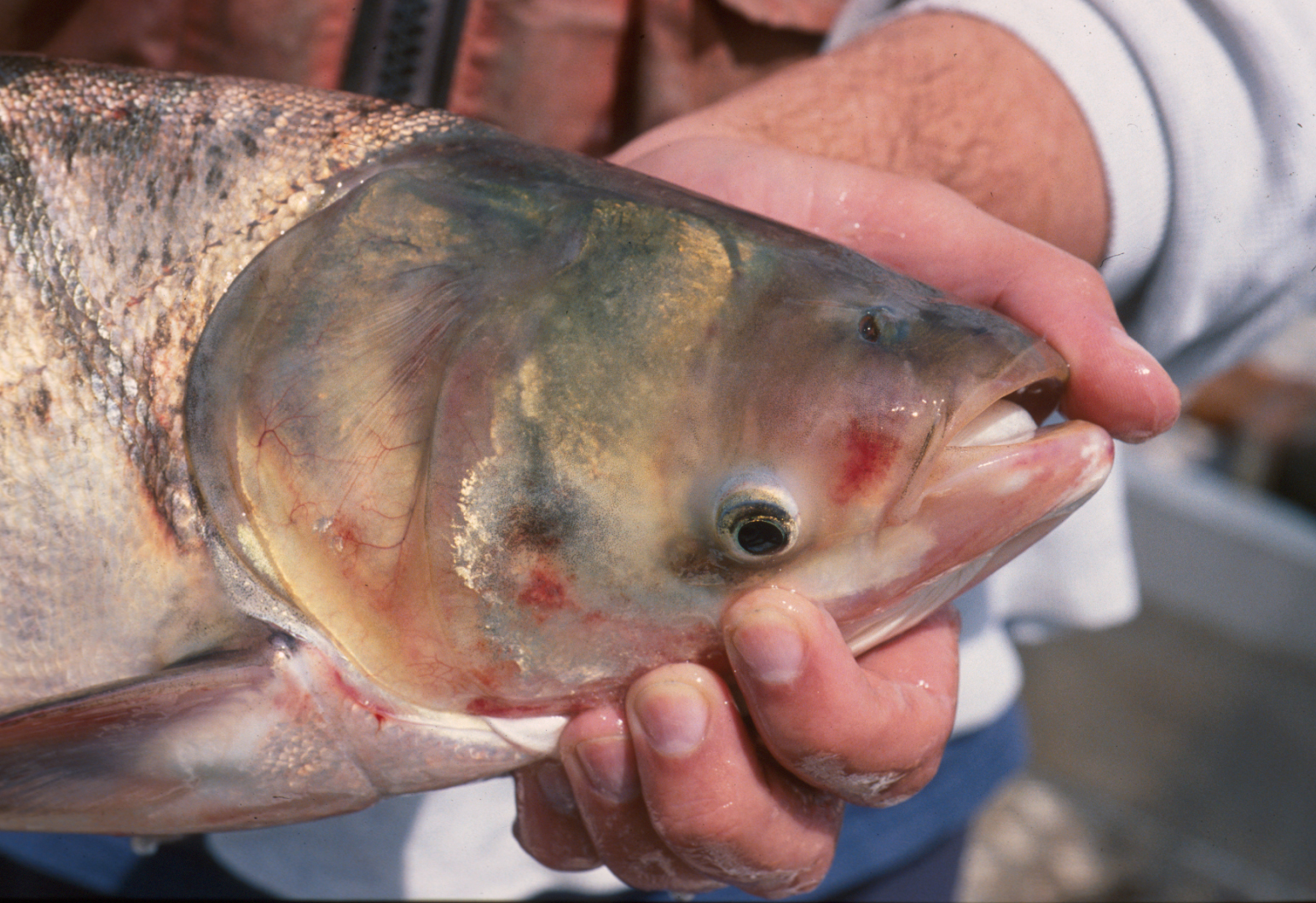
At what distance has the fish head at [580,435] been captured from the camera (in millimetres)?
1123

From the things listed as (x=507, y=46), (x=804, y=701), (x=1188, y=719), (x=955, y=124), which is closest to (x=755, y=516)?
(x=804, y=701)

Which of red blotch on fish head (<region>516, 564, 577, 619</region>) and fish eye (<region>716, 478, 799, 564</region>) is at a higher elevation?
fish eye (<region>716, 478, 799, 564</region>)

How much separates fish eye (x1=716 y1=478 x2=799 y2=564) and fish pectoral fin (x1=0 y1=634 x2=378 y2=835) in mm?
549

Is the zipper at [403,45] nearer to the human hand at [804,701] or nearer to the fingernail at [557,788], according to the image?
the human hand at [804,701]

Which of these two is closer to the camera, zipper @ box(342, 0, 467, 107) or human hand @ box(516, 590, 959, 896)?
human hand @ box(516, 590, 959, 896)

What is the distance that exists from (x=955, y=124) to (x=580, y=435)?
1.05 meters

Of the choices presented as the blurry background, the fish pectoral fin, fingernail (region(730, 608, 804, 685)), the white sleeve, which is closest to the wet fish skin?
the fish pectoral fin

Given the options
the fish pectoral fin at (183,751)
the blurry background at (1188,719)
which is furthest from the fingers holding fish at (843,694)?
the blurry background at (1188,719)

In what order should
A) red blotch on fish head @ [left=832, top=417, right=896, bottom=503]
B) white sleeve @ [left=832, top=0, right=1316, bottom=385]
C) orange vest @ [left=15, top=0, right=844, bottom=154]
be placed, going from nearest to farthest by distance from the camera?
red blotch on fish head @ [left=832, top=417, right=896, bottom=503], white sleeve @ [left=832, top=0, right=1316, bottom=385], orange vest @ [left=15, top=0, right=844, bottom=154]

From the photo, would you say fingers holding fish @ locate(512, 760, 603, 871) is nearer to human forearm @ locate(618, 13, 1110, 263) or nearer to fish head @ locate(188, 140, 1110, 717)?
fish head @ locate(188, 140, 1110, 717)

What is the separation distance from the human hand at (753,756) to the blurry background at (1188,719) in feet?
10.5

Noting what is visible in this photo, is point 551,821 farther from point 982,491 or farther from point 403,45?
point 403,45

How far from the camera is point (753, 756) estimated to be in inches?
51.8

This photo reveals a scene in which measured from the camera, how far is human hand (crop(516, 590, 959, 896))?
1.18 metres
